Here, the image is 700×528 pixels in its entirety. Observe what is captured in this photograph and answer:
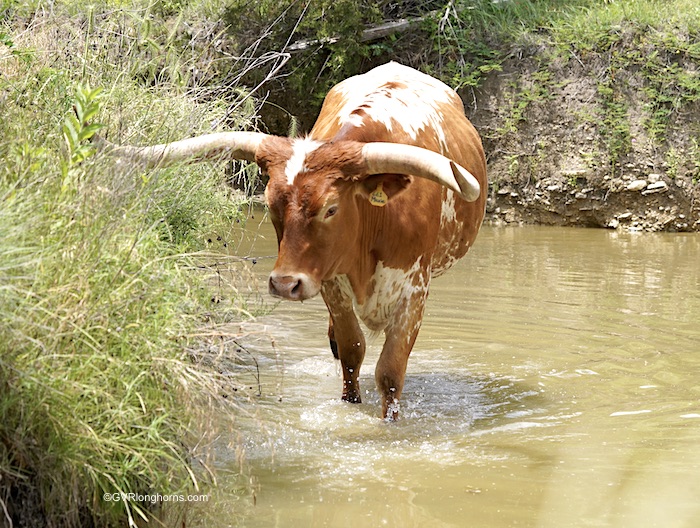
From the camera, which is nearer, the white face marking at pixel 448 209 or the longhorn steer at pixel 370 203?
the longhorn steer at pixel 370 203

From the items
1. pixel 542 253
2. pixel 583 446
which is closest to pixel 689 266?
pixel 542 253

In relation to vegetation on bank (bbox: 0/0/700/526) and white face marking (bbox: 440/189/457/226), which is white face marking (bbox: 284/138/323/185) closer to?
vegetation on bank (bbox: 0/0/700/526)

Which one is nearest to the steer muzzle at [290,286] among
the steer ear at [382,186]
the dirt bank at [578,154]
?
the steer ear at [382,186]

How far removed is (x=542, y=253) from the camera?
10906mm

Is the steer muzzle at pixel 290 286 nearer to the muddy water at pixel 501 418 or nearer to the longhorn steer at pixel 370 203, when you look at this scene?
the longhorn steer at pixel 370 203

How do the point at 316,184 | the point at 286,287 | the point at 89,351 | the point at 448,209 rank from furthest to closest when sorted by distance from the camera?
the point at 448,209 < the point at 316,184 < the point at 286,287 < the point at 89,351

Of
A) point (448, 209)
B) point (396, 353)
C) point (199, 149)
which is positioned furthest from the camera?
point (448, 209)

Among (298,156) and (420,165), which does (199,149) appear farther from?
(420,165)

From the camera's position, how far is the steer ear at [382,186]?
4883 mm

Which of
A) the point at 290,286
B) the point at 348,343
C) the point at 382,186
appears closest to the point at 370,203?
the point at 382,186

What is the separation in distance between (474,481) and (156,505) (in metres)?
1.44

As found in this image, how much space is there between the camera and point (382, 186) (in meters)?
4.93

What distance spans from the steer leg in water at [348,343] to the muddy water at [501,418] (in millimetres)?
129

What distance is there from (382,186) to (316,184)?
0.37 metres
